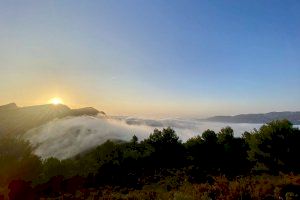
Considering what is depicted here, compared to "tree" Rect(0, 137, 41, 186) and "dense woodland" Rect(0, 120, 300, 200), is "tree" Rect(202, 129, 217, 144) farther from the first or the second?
"tree" Rect(0, 137, 41, 186)

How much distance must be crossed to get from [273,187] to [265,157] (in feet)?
164

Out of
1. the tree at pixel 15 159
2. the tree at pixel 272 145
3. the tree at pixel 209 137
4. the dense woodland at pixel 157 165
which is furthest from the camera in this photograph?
the tree at pixel 209 137

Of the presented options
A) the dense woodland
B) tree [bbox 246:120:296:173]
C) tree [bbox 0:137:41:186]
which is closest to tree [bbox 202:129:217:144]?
the dense woodland

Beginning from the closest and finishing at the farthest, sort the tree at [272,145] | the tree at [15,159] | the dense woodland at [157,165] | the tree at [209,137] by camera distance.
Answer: the tree at [15,159]
the dense woodland at [157,165]
the tree at [272,145]
the tree at [209,137]

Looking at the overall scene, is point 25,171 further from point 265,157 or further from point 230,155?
point 230,155

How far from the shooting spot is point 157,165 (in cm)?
9850

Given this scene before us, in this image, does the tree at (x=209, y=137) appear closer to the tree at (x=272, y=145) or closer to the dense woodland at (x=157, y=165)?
the dense woodland at (x=157, y=165)

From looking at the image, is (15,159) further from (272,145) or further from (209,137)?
(209,137)

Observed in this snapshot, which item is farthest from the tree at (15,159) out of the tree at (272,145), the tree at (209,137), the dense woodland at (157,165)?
the tree at (209,137)

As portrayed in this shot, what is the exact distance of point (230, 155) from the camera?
3406 inches

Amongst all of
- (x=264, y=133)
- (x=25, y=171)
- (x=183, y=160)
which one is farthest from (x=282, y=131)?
(x=25, y=171)

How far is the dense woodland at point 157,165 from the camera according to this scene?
3900cm

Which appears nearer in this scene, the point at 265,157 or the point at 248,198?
the point at 248,198

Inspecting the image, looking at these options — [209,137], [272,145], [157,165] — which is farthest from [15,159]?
[157,165]
